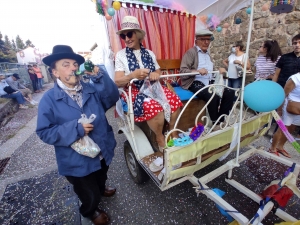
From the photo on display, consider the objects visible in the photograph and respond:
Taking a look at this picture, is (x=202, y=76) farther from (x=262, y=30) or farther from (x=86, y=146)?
(x=262, y=30)

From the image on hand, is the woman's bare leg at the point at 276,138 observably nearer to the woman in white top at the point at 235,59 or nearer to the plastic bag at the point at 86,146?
the woman in white top at the point at 235,59

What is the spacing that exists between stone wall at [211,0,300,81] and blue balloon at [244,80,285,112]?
3.49m

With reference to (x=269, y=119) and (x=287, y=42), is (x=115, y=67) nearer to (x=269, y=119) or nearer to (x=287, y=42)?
(x=269, y=119)

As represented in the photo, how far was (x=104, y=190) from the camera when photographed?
2.20 metres

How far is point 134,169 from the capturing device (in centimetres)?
245

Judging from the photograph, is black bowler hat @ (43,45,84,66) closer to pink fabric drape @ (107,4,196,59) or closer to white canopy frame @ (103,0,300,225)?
pink fabric drape @ (107,4,196,59)

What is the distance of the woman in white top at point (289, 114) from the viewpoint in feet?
7.57

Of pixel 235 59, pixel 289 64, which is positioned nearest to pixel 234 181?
pixel 289 64

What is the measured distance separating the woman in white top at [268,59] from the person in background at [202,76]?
1.73 metres

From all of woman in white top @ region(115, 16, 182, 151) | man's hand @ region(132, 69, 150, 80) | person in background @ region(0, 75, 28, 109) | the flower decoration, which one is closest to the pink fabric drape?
woman in white top @ region(115, 16, 182, 151)

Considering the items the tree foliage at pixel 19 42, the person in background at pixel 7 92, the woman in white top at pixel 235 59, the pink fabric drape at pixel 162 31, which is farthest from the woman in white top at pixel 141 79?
the tree foliage at pixel 19 42

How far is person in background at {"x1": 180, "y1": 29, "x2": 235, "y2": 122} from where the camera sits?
2545mm

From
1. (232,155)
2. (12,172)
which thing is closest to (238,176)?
(232,155)

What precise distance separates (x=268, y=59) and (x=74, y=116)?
4182 mm
